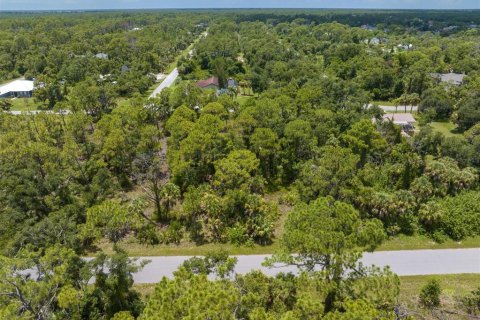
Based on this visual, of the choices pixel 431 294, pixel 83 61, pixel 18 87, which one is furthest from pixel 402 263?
pixel 83 61

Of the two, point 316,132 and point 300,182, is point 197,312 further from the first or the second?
point 316,132

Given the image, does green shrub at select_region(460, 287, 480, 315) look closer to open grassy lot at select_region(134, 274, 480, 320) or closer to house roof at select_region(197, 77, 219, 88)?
open grassy lot at select_region(134, 274, 480, 320)

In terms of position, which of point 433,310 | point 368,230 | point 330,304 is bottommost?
point 433,310

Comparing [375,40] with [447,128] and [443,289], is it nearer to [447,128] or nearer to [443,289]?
[447,128]

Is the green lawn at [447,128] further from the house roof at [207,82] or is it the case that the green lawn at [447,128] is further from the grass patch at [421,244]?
the house roof at [207,82]

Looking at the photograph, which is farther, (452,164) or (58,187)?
(452,164)

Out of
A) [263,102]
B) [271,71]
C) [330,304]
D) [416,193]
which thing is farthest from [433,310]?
[271,71]
